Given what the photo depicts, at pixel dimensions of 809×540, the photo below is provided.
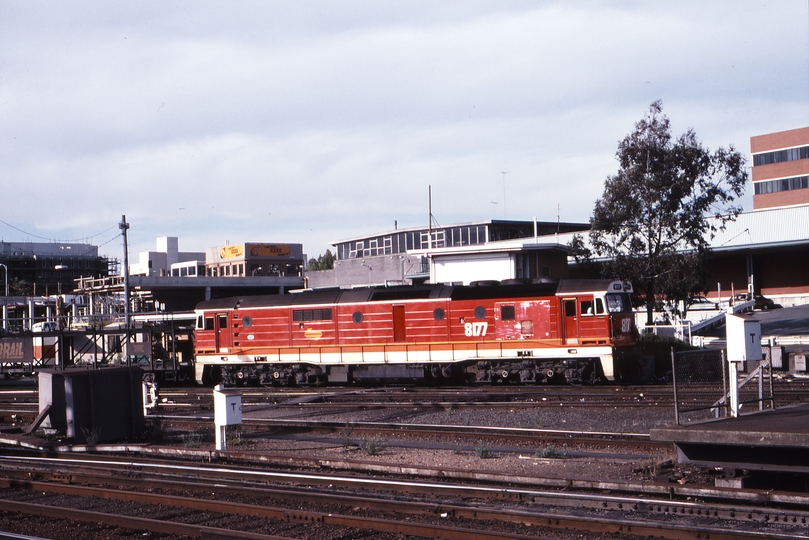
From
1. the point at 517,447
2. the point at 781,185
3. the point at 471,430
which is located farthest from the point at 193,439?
the point at 781,185

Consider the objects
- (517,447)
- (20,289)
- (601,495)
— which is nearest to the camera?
(601,495)

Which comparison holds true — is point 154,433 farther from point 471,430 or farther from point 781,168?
point 781,168

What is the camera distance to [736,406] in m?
13.0

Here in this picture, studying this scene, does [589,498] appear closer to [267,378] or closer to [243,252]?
[267,378]

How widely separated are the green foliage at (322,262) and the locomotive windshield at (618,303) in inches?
4329

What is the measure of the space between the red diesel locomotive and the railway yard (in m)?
6.08

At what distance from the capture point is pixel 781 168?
78188 mm

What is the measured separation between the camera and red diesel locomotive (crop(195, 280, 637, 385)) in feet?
90.8

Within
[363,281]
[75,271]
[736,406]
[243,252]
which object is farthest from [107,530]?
[75,271]

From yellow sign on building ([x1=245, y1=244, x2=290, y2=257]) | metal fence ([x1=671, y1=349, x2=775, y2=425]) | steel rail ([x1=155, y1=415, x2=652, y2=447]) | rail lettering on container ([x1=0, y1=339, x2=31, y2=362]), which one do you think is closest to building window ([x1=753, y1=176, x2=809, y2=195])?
metal fence ([x1=671, y1=349, x2=775, y2=425])

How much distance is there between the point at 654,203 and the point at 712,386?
43.3ft

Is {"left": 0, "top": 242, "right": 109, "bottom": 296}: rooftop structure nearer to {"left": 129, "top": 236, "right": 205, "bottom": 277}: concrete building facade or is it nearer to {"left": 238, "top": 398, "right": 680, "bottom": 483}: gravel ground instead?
{"left": 129, "top": 236, "right": 205, "bottom": 277}: concrete building facade

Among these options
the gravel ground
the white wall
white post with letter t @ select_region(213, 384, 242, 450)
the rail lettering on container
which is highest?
the white wall

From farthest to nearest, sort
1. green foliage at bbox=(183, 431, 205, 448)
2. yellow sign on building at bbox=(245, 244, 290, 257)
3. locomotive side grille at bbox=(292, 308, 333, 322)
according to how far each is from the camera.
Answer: yellow sign on building at bbox=(245, 244, 290, 257) < locomotive side grille at bbox=(292, 308, 333, 322) < green foliage at bbox=(183, 431, 205, 448)
